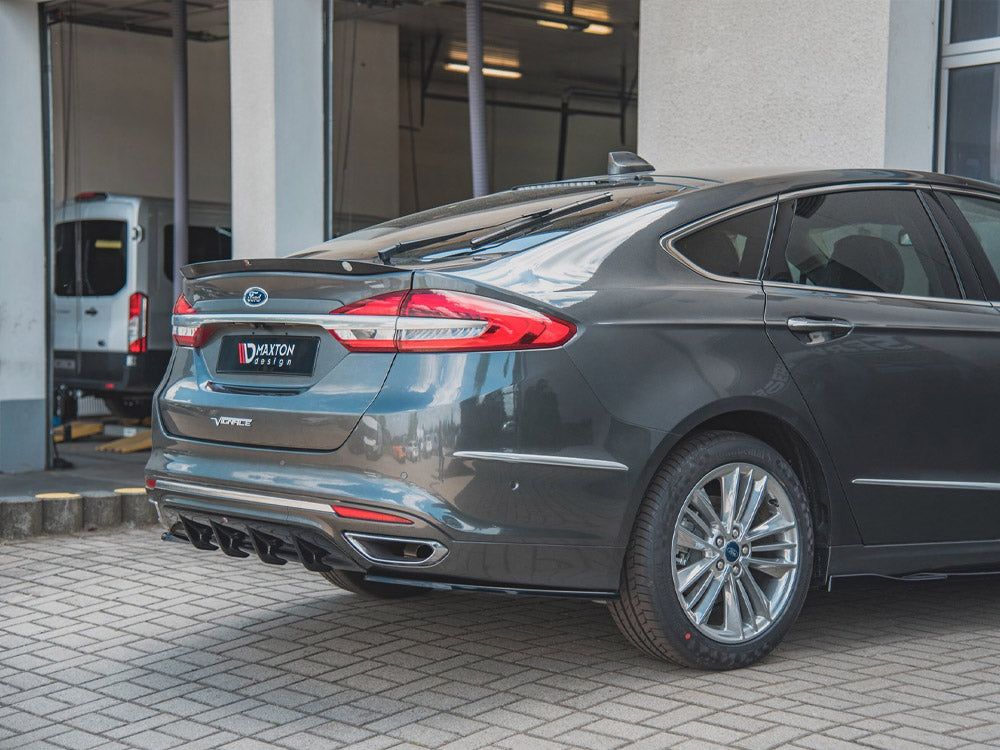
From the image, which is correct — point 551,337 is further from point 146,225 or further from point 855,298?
point 146,225

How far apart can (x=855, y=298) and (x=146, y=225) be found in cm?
1049

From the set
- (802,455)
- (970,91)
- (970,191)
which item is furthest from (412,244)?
(970,91)

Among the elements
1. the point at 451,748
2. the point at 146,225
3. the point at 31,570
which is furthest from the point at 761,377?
the point at 146,225

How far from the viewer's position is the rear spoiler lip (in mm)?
3934

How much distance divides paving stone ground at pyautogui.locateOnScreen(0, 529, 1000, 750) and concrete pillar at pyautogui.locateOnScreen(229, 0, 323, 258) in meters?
2.70

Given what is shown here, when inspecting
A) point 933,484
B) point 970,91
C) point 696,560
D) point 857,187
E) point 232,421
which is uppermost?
point 970,91

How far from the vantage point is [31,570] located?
6.37 m

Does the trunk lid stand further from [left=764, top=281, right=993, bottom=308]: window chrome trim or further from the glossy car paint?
[left=764, top=281, right=993, bottom=308]: window chrome trim

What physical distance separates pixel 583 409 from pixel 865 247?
141 centimetres

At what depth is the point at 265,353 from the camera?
4.14 metres

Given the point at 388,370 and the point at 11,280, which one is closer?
the point at 388,370

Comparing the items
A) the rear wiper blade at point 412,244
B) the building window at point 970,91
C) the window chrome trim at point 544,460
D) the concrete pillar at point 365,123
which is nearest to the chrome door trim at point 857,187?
the rear wiper blade at point 412,244

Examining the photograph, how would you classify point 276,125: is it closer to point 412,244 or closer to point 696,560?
point 412,244

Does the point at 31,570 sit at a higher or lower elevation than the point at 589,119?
lower
